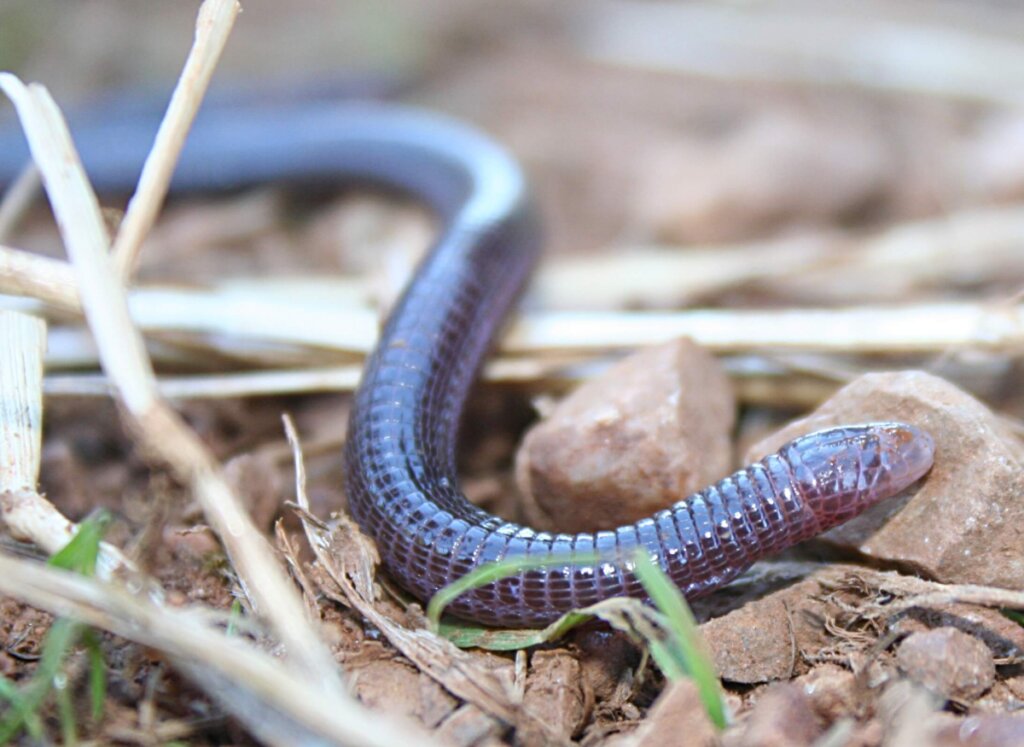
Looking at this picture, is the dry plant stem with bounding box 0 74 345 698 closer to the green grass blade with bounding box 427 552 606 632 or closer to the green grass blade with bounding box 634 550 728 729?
the green grass blade with bounding box 427 552 606 632

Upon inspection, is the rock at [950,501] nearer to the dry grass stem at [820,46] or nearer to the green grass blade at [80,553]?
the green grass blade at [80,553]

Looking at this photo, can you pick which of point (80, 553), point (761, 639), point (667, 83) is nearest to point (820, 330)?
point (761, 639)

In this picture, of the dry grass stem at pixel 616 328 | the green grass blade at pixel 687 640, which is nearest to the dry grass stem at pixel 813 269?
the dry grass stem at pixel 616 328

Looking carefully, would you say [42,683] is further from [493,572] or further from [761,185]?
[761,185]

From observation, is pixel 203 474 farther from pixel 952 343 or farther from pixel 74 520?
pixel 952 343

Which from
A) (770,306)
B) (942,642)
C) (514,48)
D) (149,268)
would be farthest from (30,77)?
(942,642)

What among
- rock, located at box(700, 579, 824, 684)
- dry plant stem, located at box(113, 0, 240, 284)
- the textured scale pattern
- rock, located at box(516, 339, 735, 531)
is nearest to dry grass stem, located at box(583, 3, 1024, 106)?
the textured scale pattern
